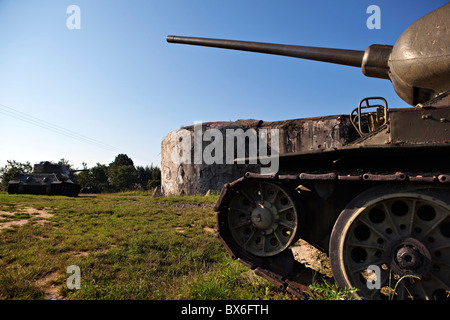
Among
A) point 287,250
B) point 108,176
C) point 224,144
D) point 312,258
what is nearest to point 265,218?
point 287,250

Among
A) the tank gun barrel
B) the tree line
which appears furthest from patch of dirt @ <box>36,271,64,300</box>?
the tree line

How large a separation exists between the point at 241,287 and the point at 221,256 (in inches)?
62.9

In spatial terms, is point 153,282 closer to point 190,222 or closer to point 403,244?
→ point 403,244

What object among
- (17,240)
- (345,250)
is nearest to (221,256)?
(345,250)

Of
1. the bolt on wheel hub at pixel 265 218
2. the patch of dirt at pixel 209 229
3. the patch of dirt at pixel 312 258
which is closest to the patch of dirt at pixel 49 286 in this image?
the bolt on wheel hub at pixel 265 218

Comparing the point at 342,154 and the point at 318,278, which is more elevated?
the point at 342,154

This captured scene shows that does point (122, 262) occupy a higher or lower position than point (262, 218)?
lower

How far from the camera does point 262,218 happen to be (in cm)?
321

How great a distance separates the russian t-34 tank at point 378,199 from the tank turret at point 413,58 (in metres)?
0.01

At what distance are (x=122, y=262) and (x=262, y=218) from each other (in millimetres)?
2567

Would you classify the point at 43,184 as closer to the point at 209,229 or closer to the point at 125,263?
the point at 209,229

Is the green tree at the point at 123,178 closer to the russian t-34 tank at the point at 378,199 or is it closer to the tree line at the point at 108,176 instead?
the tree line at the point at 108,176

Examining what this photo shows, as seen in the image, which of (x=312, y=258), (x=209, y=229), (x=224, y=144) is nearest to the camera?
(x=312, y=258)

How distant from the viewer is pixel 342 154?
2.72 metres
